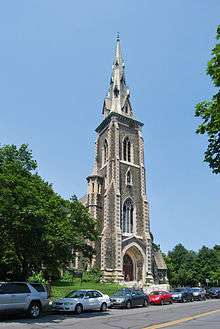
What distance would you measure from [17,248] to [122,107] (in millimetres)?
39313

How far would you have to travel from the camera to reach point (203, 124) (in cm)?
1276

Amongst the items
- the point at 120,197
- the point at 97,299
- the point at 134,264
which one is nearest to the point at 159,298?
the point at 97,299

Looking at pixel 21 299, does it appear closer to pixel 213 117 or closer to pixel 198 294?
pixel 213 117

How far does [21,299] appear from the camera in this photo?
18406 millimetres

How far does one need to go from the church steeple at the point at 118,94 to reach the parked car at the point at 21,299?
1576 inches

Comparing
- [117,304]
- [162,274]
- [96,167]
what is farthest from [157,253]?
[117,304]

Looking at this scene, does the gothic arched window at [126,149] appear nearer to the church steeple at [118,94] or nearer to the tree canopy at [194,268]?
the church steeple at [118,94]

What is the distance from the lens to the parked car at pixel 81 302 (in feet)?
71.4

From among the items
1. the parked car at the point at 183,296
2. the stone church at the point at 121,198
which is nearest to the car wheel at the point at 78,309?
the parked car at the point at 183,296

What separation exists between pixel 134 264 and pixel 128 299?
23.2m

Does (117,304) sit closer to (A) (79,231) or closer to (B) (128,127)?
(A) (79,231)

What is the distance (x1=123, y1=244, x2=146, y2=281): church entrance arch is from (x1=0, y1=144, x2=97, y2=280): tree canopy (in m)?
23.5

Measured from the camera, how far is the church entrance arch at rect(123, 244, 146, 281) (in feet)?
161

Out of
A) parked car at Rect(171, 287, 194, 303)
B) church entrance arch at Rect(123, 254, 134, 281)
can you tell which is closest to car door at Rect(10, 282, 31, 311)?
parked car at Rect(171, 287, 194, 303)
